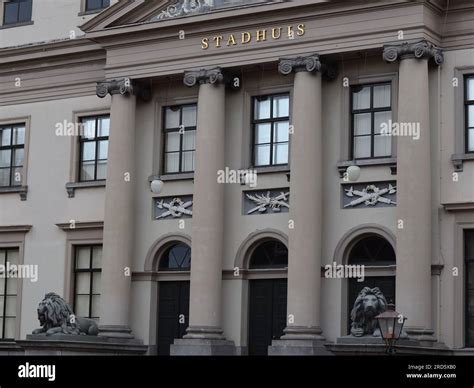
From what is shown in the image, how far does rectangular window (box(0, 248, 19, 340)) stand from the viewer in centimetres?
3553

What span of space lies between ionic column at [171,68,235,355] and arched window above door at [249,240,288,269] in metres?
0.93

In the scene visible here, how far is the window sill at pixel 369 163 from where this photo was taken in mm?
29323

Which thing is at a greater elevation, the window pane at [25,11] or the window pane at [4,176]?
the window pane at [25,11]

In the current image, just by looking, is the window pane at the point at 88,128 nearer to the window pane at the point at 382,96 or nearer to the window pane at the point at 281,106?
the window pane at the point at 281,106

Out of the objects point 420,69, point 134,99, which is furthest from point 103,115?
point 420,69

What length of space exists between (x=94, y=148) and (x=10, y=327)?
19.4 feet

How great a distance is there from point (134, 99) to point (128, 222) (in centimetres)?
341

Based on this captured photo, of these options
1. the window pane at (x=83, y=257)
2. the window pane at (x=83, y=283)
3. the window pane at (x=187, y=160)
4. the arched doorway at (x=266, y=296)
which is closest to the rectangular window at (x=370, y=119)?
the arched doorway at (x=266, y=296)

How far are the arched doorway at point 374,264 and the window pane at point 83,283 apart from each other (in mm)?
8258

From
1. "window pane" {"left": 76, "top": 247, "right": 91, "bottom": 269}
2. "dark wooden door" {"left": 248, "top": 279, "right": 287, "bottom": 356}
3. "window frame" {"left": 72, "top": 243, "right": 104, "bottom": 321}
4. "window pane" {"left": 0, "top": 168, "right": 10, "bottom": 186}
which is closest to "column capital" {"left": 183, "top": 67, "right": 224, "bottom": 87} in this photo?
"dark wooden door" {"left": 248, "top": 279, "right": 287, "bottom": 356}

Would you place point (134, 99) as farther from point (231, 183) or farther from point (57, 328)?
point (57, 328)

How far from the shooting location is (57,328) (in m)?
30.3

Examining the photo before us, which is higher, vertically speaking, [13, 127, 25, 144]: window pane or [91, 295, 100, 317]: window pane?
[13, 127, 25, 144]: window pane

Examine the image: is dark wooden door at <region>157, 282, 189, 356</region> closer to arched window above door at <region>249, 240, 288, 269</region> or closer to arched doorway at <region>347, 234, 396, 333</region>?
arched window above door at <region>249, 240, 288, 269</region>
